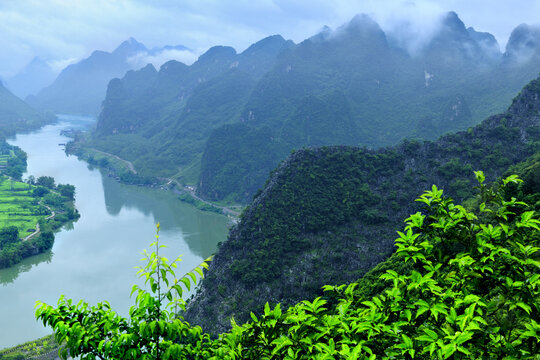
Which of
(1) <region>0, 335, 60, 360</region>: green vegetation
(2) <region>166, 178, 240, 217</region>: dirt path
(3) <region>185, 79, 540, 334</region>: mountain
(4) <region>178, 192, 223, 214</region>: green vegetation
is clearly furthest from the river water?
(3) <region>185, 79, 540, 334</region>: mountain

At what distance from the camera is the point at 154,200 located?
326 feet

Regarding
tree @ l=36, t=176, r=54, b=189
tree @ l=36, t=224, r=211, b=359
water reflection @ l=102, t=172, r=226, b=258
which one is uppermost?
tree @ l=36, t=176, r=54, b=189

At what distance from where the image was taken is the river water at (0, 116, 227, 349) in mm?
47094

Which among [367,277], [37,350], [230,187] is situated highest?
[230,187]

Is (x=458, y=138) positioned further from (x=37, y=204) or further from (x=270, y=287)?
(x=37, y=204)

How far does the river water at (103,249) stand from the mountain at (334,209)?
15.6 metres

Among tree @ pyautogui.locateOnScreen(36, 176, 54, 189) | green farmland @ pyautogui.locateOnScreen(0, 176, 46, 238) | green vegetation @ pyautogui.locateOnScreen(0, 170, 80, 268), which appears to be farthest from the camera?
tree @ pyautogui.locateOnScreen(36, 176, 54, 189)

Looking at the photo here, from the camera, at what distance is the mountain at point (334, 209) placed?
36.1 meters

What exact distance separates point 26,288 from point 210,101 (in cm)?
14990

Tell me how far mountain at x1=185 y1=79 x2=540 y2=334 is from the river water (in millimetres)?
15631

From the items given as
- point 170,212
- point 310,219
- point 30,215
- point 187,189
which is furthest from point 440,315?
point 187,189

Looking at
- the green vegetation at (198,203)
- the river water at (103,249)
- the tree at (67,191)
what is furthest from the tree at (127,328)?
the tree at (67,191)

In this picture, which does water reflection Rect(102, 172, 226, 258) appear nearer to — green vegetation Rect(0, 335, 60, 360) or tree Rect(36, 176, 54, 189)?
tree Rect(36, 176, 54, 189)

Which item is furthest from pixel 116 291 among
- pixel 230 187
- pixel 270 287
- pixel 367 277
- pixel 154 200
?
pixel 230 187
